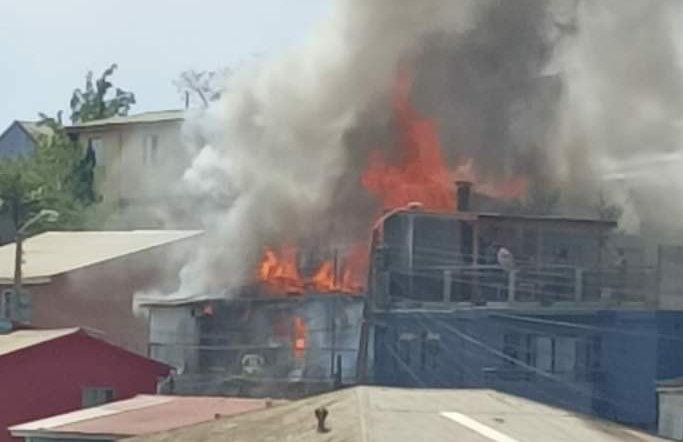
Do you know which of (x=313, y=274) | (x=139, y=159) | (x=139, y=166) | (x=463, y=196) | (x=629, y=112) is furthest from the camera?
(x=139, y=159)

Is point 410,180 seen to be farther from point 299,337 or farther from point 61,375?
point 61,375

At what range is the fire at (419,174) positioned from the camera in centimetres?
4766

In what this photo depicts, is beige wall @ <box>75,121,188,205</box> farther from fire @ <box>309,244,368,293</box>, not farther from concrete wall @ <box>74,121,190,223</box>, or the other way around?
fire @ <box>309,244,368,293</box>

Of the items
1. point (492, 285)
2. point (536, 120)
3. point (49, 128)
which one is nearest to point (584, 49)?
point (536, 120)

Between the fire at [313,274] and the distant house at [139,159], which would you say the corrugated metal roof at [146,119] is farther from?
the fire at [313,274]

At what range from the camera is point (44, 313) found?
168ft

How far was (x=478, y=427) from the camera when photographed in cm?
1248

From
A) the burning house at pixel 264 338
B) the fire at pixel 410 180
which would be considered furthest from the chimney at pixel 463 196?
the burning house at pixel 264 338

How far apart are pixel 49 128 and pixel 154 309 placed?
167ft

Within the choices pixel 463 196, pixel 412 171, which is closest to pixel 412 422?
pixel 463 196

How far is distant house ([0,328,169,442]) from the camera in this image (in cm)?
3578

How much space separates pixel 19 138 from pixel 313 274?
62.4 metres

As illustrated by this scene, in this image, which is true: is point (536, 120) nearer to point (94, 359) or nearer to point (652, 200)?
point (652, 200)

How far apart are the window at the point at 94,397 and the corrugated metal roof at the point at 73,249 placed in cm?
1432
